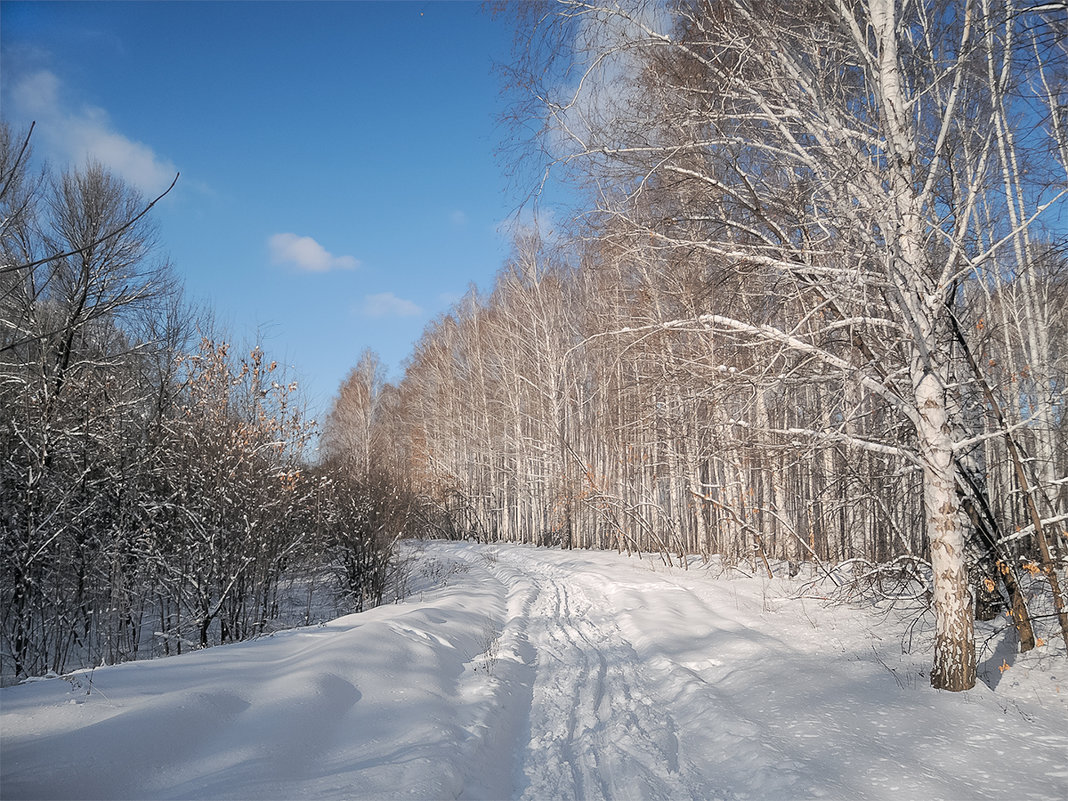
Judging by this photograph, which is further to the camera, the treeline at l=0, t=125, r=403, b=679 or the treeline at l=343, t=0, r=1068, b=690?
the treeline at l=0, t=125, r=403, b=679

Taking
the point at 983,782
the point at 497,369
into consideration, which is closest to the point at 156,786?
the point at 983,782

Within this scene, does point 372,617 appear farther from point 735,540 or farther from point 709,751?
point 735,540

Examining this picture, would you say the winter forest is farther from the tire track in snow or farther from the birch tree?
the tire track in snow

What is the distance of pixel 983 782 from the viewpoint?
294 centimetres

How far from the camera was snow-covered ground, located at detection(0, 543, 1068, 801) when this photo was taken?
2670 mm

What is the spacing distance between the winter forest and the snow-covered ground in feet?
2.40

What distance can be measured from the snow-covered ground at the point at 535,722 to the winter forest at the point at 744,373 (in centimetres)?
73

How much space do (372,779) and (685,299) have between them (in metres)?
6.60

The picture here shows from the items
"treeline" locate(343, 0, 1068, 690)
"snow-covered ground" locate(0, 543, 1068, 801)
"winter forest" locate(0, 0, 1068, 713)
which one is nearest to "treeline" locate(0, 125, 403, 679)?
"winter forest" locate(0, 0, 1068, 713)

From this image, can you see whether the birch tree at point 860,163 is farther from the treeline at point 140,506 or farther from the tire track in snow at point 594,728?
the treeline at point 140,506

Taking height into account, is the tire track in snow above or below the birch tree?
below

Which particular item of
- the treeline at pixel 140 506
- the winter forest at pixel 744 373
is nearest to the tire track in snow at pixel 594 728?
the winter forest at pixel 744 373

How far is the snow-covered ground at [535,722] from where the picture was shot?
267 cm

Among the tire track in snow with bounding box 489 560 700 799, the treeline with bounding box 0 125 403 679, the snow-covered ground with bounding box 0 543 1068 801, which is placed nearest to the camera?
the snow-covered ground with bounding box 0 543 1068 801
